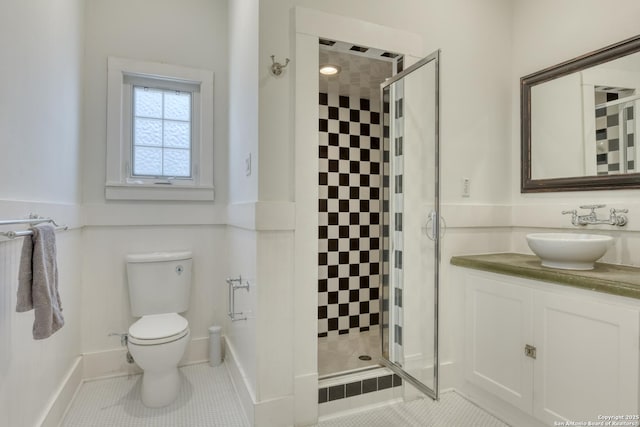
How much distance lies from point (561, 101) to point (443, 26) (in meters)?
0.84

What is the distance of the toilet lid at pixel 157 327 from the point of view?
1867mm

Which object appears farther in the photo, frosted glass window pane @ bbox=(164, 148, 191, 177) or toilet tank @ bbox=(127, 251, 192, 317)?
frosted glass window pane @ bbox=(164, 148, 191, 177)

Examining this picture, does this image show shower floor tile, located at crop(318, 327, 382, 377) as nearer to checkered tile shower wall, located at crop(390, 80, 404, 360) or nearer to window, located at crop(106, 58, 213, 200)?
checkered tile shower wall, located at crop(390, 80, 404, 360)

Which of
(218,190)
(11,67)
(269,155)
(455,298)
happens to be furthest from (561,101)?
(11,67)

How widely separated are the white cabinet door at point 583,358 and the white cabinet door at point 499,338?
0.18 feet

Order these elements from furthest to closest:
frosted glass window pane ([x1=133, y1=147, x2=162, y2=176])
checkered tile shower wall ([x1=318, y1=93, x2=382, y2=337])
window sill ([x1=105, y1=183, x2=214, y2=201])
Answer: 1. checkered tile shower wall ([x1=318, y1=93, x2=382, y2=337])
2. frosted glass window pane ([x1=133, y1=147, x2=162, y2=176])
3. window sill ([x1=105, y1=183, x2=214, y2=201])

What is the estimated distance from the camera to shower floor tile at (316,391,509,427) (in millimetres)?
1783

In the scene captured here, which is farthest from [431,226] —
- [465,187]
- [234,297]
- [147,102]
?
[147,102]

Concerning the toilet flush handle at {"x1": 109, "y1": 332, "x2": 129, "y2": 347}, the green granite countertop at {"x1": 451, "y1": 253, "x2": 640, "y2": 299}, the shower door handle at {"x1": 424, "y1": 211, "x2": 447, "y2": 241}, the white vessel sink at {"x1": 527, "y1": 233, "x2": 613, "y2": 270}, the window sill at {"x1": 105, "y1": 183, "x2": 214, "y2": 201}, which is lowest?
the toilet flush handle at {"x1": 109, "y1": 332, "x2": 129, "y2": 347}

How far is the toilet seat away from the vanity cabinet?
1693 mm

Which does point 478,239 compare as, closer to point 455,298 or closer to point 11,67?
point 455,298

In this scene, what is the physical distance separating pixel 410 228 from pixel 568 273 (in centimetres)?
76

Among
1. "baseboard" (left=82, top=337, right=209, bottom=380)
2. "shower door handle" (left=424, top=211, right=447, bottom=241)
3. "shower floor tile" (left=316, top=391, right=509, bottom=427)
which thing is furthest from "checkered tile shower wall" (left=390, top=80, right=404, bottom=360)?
"baseboard" (left=82, top=337, right=209, bottom=380)

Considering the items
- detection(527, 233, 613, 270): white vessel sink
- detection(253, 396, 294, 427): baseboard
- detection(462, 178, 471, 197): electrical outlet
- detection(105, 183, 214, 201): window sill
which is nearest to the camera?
detection(527, 233, 613, 270): white vessel sink
